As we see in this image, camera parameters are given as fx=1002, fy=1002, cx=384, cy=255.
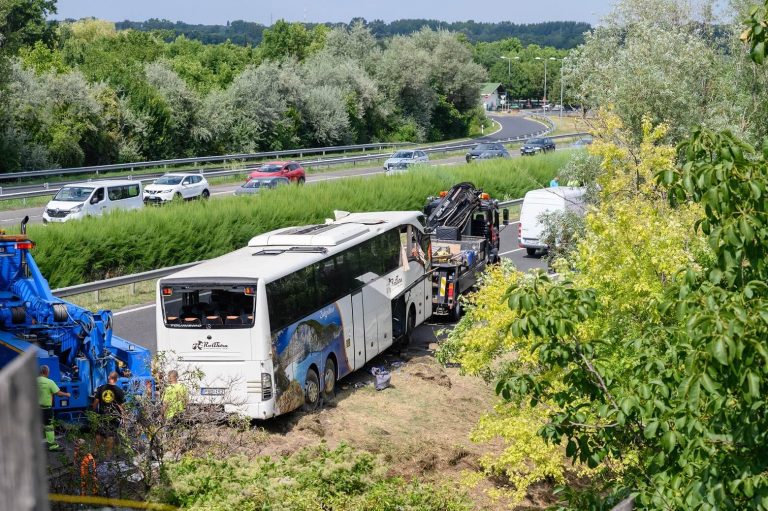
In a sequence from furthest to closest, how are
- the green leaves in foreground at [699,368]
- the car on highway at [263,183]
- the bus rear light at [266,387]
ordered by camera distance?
the car on highway at [263,183], the bus rear light at [266,387], the green leaves in foreground at [699,368]

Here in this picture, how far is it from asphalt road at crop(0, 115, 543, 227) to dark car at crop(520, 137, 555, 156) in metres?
4.47

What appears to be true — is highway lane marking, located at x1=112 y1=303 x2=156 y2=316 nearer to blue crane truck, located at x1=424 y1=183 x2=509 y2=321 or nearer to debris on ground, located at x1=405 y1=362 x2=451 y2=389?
blue crane truck, located at x1=424 y1=183 x2=509 y2=321

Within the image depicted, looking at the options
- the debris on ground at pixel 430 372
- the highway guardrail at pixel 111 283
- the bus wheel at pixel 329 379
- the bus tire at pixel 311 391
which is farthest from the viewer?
the highway guardrail at pixel 111 283

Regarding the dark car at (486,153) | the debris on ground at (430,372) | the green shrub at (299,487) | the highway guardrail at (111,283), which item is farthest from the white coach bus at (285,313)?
the dark car at (486,153)

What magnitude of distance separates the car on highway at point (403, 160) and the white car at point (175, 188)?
43.0ft

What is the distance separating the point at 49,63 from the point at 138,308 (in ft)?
144

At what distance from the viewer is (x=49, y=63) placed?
6425 centimetres

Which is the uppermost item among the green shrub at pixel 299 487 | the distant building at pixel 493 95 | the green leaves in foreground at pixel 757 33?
the green leaves in foreground at pixel 757 33

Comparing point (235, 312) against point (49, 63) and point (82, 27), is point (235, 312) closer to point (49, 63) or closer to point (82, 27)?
point (49, 63)

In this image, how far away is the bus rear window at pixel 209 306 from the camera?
15.9 m

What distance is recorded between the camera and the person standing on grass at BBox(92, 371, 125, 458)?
12.5 m

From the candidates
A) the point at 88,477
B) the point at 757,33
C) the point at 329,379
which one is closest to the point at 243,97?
the point at 329,379

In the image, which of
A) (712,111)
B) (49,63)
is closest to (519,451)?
(712,111)

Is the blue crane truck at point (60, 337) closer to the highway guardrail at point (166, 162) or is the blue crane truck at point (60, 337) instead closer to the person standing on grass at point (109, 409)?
the person standing on grass at point (109, 409)
